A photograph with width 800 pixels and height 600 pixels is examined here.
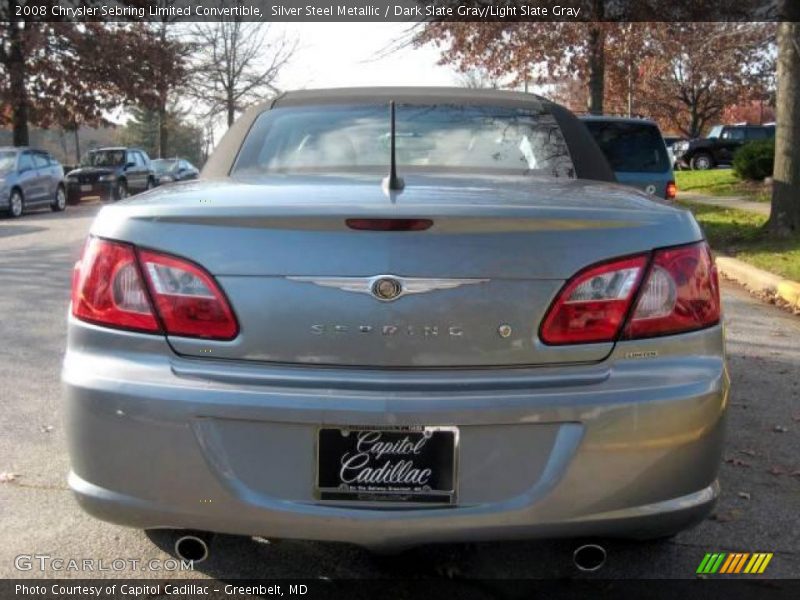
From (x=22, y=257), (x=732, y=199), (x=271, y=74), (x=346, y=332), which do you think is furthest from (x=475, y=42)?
(x=271, y=74)

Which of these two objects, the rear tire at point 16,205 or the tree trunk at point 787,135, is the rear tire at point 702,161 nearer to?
the tree trunk at point 787,135

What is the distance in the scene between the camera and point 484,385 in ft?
7.46

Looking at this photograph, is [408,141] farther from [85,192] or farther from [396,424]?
[85,192]

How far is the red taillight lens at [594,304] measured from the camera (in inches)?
91.7

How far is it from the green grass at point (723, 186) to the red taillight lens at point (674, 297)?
1686cm

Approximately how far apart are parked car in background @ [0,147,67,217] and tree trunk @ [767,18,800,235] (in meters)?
15.5

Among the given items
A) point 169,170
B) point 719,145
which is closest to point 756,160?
point 719,145

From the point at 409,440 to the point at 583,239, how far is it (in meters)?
0.72

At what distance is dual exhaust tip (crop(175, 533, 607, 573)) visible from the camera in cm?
249

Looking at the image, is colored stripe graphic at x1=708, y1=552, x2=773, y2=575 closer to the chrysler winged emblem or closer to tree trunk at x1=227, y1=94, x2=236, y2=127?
the chrysler winged emblem

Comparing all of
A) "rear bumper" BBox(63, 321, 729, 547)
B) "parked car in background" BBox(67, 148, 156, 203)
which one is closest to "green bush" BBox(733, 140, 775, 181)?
"parked car in background" BBox(67, 148, 156, 203)

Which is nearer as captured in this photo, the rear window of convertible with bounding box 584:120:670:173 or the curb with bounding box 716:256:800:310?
the curb with bounding box 716:256:800:310

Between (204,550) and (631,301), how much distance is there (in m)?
1.42

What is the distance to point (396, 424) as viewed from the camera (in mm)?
2219
